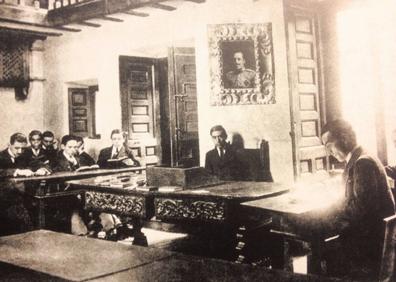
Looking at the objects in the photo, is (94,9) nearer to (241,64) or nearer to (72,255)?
(241,64)

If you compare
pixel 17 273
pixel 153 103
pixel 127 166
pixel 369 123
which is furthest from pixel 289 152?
pixel 17 273

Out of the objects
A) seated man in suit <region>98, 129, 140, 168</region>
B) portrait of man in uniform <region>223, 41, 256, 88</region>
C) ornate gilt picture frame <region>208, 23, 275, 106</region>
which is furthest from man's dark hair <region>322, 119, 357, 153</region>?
seated man in suit <region>98, 129, 140, 168</region>

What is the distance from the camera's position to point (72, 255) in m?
2.38

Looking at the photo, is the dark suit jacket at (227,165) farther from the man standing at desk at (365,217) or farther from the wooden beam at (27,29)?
the wooden beam at (27,29)

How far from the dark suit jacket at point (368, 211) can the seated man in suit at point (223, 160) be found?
150 inches

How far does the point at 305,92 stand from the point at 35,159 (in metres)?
4.69

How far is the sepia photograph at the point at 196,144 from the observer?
9.96 ft

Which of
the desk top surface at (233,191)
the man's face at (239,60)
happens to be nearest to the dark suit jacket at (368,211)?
the desk top surface at (233,191)

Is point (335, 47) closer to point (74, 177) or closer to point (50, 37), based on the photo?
point (74, 177)

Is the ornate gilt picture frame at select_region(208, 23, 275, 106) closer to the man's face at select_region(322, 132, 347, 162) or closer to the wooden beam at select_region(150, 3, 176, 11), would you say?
the wooden beam at select_region(150, 3, 176, 11)

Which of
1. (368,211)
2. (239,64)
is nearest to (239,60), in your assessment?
(239,64)

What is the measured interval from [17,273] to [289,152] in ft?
17.9

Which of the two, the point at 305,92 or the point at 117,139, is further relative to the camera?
the point at 117,139

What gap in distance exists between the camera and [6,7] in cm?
884
